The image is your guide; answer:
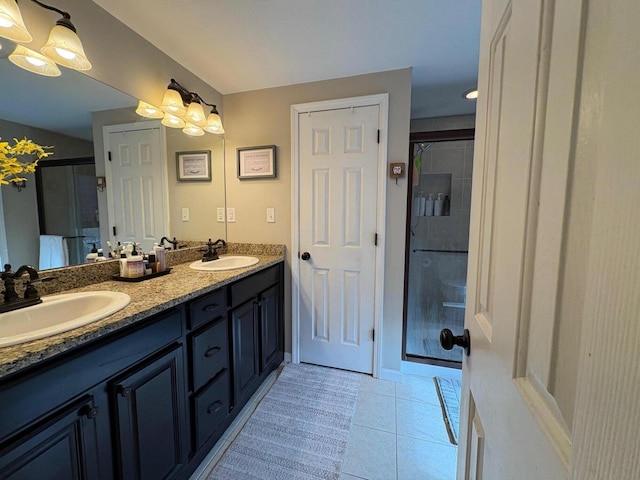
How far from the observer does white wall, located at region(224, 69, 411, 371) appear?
6.21ft

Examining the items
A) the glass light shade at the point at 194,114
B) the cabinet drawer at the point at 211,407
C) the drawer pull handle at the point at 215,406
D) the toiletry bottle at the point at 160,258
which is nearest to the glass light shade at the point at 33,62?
the glass light shade at the point at 194,114

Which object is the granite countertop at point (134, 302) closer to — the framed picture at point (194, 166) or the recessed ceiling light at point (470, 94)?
the framed picture at point (194, 166)

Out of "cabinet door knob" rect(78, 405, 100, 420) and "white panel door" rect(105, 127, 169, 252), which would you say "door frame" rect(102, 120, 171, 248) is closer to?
"white panel door" rect(105, 127, 169, 252)

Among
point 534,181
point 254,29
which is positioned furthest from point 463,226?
point 534,181

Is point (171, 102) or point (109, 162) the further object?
point (171, 102)

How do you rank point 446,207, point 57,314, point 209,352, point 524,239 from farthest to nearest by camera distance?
point 446,207 → point 209,352 → point 57,314 → point 524,239

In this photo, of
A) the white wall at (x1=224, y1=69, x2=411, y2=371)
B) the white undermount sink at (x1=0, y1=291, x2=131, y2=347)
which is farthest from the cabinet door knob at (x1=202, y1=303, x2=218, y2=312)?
the white wall at (x1=224, y1=69, x2=411, y2=371)

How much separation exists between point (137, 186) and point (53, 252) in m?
0.59

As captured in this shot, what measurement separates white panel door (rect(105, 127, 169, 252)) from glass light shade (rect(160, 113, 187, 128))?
0.07 m

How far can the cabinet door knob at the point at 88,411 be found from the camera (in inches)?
31.5

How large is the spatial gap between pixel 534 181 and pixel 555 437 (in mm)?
329

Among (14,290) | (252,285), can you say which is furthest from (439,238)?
(14,290)

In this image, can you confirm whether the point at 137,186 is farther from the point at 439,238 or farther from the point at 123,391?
the point at 439,238

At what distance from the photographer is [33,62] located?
112 cm
